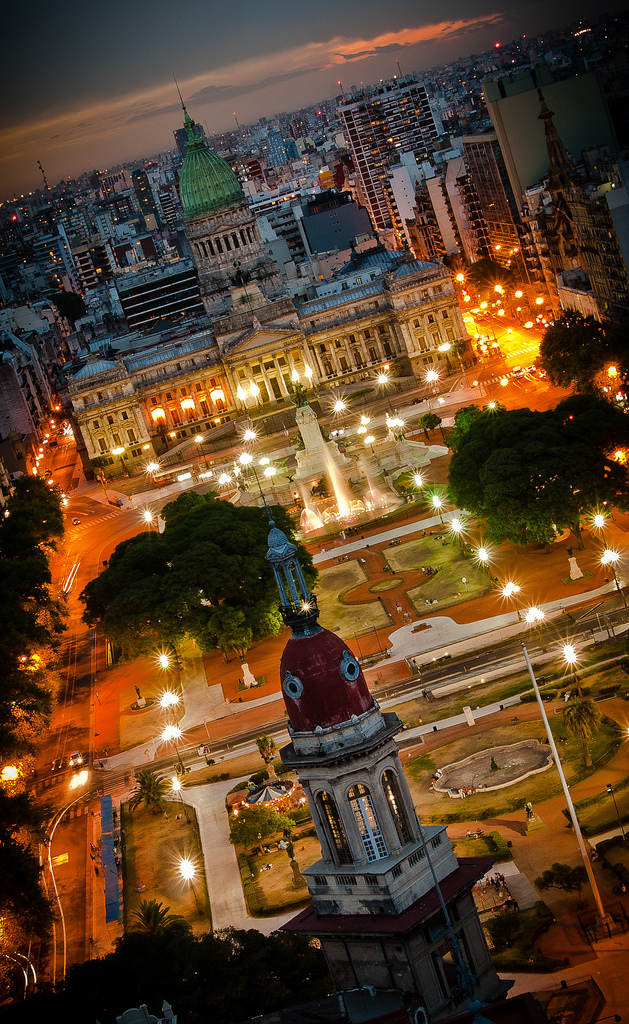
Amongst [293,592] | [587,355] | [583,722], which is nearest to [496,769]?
[583,722]

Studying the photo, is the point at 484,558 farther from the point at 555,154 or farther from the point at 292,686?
the point at 555,154

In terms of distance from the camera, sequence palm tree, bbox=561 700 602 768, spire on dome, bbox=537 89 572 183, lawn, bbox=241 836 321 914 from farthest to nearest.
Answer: spire on dome, bbox=537 89 572 183
palm tree, bbox=561 700 602 768
lawn, bbox=241 836 321 914

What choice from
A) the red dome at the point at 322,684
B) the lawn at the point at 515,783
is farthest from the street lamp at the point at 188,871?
the red dome at the point at 322,684

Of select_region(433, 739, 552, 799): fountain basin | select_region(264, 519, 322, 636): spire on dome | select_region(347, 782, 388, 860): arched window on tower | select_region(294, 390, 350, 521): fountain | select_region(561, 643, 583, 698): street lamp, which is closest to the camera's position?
select_region(347, 782, 388, 860): arched window on tower

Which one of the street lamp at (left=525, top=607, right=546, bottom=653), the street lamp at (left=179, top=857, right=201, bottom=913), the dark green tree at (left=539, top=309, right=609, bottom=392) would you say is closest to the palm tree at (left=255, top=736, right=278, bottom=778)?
the street lamp at (left=179, top=857, right=201, bottom=913)

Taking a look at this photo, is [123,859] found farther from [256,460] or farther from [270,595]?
[256,460]

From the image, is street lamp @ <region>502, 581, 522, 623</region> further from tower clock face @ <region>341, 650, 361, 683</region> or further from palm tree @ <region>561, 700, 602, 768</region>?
tower clock face @ <region>341, 650, 361, 683</region>

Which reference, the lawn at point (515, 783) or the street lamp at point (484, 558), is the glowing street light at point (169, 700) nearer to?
the street lamp at point (484, 558)
